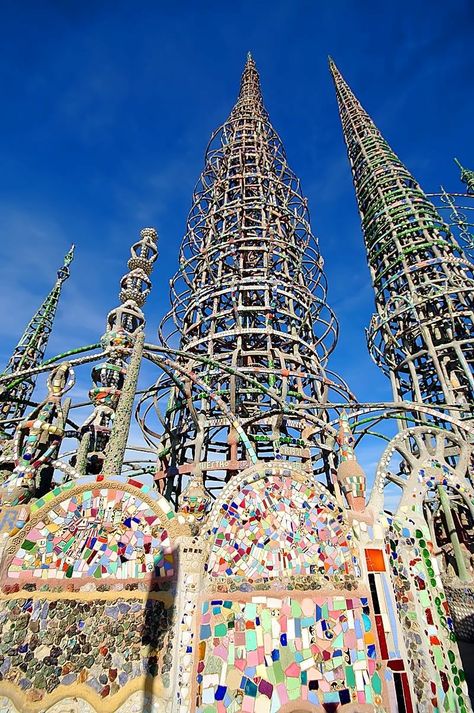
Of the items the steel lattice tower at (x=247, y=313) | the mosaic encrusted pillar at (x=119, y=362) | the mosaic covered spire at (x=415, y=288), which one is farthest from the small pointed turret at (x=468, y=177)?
the mosaic encrusted pillar at (x=119, y=362)

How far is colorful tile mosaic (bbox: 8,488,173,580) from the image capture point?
5176 mm

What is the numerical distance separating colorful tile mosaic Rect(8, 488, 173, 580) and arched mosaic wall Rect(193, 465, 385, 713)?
81 centimetres

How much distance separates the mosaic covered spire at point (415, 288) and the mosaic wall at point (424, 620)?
1706 cm

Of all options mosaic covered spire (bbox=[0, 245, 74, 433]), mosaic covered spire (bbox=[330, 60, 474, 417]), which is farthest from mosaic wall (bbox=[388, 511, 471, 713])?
mosaic covered spire (bbox=[0, 245, 74, 433])

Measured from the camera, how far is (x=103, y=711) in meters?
4.61

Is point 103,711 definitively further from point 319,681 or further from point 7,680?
point 319,681

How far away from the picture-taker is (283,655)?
201 inches

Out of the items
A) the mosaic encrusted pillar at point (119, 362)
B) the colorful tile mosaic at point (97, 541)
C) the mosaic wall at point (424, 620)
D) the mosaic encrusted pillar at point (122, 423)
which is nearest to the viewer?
the colorful tile mosaic at point (97, 541)

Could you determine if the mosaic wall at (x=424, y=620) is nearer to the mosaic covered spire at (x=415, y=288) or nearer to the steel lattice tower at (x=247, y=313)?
the steel lattice tower at (x=247, y=313)

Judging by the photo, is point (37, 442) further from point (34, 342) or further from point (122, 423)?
point (34, 342)

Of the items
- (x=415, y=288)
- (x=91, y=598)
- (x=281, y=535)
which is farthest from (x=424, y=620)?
(x=415, y=288)

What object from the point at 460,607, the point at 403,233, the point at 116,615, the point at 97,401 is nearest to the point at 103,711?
the point at 116,615

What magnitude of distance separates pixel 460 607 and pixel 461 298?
17.9 m

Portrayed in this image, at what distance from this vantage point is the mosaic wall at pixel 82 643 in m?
4.73
